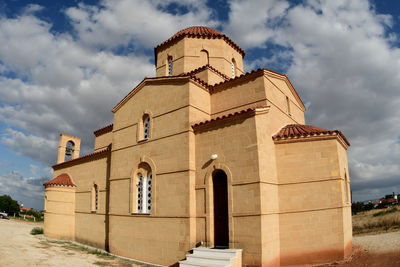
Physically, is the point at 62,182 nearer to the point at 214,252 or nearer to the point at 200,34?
the point at 200,34

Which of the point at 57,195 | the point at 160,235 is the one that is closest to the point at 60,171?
the point at 57,195

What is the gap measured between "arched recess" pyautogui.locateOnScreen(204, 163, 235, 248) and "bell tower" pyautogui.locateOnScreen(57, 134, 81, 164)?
16.3 m

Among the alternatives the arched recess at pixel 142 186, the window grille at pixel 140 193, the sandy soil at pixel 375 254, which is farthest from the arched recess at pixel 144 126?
the sandy soil at pixel 375 254

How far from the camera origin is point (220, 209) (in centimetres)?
1074

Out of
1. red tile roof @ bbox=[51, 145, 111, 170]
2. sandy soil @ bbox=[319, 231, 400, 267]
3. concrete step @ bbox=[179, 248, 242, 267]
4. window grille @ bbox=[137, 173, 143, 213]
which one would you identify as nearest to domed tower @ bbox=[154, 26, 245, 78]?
red tile roof @ bbox=[51, 145, 111, 170]

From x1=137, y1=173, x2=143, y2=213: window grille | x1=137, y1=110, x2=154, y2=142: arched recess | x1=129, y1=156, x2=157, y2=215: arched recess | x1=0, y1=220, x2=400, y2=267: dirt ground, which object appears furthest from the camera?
x1=137, y1=110, x2=154, y2=142: arched recess

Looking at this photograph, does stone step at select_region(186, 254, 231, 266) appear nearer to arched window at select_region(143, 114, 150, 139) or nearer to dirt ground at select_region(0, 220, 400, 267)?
dirt ground at select_region(0, 220, 400, 267)

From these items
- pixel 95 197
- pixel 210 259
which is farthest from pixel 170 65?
pixel 210 259

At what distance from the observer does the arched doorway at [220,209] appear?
34.3 feet

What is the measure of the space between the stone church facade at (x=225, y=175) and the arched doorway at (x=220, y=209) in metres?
0.04

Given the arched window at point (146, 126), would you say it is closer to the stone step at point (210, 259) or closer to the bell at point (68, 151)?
the stone step at point (210, 259)

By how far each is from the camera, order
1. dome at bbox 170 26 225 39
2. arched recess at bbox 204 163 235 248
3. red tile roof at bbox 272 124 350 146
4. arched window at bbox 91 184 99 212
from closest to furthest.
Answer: arched recess at bbox 204 163 235 248 < red tile roof at bbox 272 124 350 146 < dome at bbox 170 26 225 39 < arched window at bbox 91 184 99 212

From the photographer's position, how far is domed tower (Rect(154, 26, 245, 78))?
15945mm

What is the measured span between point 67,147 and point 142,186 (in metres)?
13.0
